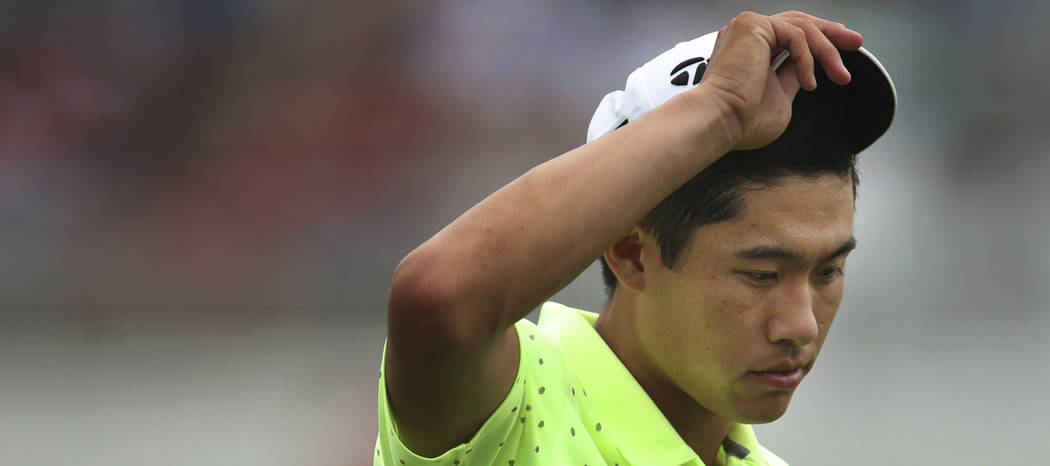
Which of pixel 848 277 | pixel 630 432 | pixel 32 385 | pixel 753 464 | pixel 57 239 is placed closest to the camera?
pixel 630 432

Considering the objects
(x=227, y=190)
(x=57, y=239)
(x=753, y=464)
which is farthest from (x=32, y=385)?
(x=753, y=464)

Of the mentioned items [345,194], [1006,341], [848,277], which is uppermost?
[345,194]

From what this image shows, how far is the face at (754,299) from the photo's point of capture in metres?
1.70

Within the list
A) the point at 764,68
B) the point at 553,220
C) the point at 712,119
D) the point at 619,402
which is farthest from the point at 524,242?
the point at 619,402

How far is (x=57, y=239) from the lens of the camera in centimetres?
586

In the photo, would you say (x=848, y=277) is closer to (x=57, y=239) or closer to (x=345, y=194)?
(x=345, y=194)

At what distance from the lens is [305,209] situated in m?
5.95

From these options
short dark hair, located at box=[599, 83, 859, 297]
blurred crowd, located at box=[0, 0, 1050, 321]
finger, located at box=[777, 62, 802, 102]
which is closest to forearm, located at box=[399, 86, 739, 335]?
finger, located at box=[777, 62, 802, 102]

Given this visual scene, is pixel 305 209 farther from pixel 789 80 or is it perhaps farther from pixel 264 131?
pixel 789 80

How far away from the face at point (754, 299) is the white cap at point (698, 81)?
0.50 ft

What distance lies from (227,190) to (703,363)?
4609 millimetres

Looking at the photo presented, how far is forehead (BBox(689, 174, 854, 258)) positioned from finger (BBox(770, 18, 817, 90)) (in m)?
0.34

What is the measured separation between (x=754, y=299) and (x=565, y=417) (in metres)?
0.35

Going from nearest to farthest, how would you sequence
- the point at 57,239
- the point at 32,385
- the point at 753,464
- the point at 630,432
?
the point at 630,432 → the point at 753,464 → the point at 32,385 → the point at 57,239
